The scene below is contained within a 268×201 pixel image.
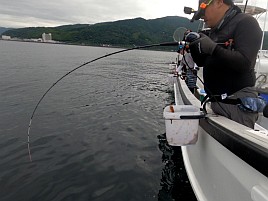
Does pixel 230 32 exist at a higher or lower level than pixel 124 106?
higher

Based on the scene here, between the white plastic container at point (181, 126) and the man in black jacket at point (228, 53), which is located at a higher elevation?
the man in black jacket at point (228, 53)

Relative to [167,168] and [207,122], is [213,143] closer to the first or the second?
[207,122]

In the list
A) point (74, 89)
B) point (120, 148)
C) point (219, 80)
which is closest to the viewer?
point (219, 80)

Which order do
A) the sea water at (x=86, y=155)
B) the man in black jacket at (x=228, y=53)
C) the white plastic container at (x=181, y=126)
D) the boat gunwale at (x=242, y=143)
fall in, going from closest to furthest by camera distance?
the boat gunwale at (x=242, y=143), the man in black jacket at (x=228, y=53), the white plastic container at (x=181, y=126), the sea water at (x=86, y=155)

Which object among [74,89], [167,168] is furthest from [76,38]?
[167,168]

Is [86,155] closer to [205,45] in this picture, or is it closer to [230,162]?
[230,162]

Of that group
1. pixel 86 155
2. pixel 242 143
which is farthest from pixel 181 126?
pixel 86 155

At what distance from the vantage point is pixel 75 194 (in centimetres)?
553

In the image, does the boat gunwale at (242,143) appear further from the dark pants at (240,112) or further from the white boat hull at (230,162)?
the dark pants at (240,112)

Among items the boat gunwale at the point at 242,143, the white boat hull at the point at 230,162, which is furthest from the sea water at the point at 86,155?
the boat gunwale at the point at 242,143

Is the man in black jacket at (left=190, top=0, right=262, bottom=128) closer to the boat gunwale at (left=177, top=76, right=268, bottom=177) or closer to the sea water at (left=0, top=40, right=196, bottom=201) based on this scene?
the boat gunwale at (left=177, top=76, right=268, bottom=177)

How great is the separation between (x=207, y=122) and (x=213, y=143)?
12.5 inches

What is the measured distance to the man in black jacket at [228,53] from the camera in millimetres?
2910

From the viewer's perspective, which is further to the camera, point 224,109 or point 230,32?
point 224,109
